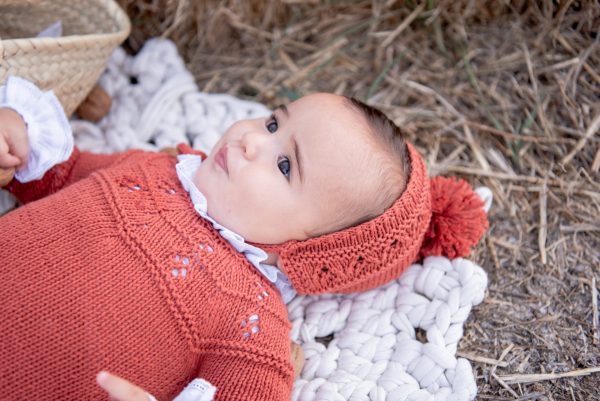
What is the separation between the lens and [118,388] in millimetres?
1281

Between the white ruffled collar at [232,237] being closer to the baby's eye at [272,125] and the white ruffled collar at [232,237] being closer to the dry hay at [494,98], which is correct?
the baby's eye at [272,125]

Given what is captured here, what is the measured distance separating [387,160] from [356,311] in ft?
1.82

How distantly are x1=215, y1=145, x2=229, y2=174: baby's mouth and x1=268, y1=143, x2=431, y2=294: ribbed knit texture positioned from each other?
268 millimetres

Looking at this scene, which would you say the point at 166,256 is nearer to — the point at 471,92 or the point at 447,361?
the point at 447,361

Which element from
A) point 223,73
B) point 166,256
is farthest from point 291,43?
point 166,256

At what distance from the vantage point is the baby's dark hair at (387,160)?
173 centimetres

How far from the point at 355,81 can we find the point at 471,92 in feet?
1.61

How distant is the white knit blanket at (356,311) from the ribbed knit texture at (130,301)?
20 cm

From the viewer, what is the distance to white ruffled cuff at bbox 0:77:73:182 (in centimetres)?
181

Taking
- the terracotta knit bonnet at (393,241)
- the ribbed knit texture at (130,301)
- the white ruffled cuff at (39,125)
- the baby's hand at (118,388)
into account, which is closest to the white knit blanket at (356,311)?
the terracotta knit bonnet at (393,241)

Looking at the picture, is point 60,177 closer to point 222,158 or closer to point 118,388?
point 222,158

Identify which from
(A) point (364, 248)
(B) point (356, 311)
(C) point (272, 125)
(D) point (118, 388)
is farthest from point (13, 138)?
(B) point (356, 311)

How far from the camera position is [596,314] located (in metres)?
1.90

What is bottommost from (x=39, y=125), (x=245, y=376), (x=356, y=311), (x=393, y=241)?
(x=356, y=311)
